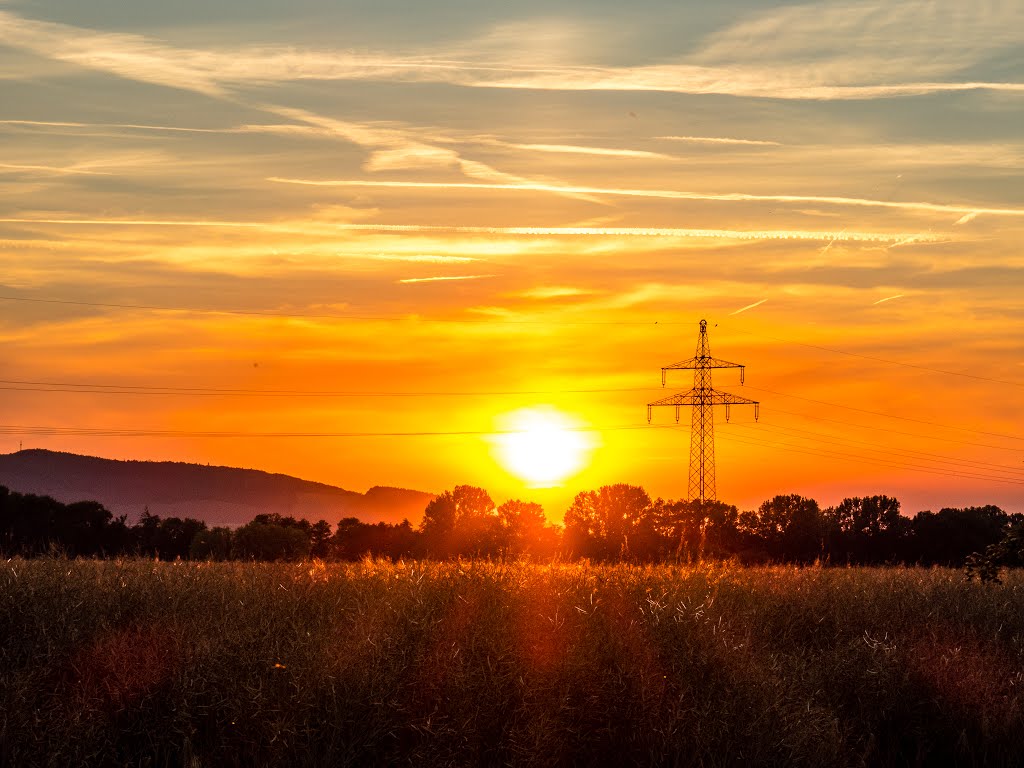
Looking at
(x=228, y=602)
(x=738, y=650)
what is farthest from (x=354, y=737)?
(x=738, y=650)

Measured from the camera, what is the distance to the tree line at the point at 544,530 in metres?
74.2

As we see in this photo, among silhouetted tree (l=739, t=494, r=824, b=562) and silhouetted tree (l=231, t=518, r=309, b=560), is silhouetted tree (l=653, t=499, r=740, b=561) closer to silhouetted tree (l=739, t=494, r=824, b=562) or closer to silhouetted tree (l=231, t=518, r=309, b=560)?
silhouetted tree (l=739, t=494, r=824, b=562)

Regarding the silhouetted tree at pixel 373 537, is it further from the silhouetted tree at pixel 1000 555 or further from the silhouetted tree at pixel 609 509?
the silhouetted tree at pixel 1000 555

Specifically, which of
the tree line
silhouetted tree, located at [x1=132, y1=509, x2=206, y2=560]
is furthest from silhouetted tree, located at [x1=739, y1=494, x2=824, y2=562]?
silhouetted tree, located at [x1=132, y1=509, x2=206, y2=560]

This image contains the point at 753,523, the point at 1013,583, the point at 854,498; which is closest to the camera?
the point at 1013,583

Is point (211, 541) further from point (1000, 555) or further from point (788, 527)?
point (1000, 555)

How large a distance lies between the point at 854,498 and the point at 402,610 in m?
85.6

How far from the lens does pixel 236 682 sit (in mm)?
16828

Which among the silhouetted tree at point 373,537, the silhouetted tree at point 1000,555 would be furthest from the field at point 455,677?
the silhouetted tree at point 373,537

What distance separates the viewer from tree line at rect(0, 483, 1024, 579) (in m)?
74.2

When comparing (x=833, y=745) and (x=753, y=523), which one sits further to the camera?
(x=753, y=523)

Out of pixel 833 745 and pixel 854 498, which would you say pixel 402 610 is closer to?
pixel 833 745

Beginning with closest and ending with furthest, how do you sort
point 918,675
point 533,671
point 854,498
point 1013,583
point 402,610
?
1. point 533,671
2. point 402,610
3. point 918,675
4. point 1013,583
5. point 854,498

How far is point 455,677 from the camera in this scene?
16734 millimetres
